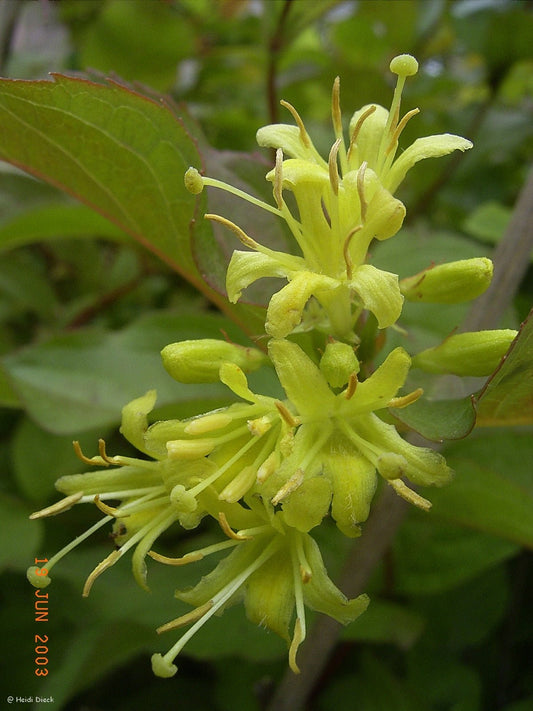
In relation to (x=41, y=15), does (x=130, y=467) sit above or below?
below

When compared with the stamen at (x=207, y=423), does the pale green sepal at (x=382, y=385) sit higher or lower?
higher

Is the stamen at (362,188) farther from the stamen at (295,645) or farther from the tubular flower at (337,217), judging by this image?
the stamen at (295,645)

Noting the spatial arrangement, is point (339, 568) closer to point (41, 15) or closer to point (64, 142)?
point (64, 142)

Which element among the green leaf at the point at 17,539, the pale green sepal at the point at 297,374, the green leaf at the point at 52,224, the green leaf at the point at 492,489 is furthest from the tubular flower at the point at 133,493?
the green leaf at the point at 52,224

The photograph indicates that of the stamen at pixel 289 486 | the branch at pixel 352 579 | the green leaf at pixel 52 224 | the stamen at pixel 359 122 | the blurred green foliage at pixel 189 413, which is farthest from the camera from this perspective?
the green leaf at pixel 52 224

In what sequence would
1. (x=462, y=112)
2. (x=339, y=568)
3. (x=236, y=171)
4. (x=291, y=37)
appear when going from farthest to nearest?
(x=462, y=112), (x=291, y=37), (x=339, y=568), (x=236, y=171)

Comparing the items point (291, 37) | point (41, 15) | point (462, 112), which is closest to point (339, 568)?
point (291, 37)
